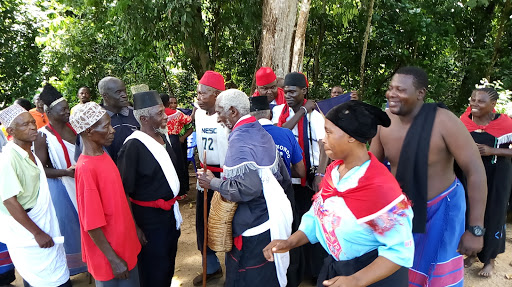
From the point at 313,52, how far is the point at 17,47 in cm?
998

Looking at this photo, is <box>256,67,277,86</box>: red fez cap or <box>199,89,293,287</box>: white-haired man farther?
<box>256,67,277,86</box>: red fez cap

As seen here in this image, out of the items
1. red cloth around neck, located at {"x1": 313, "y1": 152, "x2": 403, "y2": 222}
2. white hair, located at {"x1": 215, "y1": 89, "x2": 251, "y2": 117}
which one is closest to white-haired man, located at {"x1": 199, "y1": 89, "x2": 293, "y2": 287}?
white hair, located at {"x1": 215, "y1": 89, "x2": 251, "y2": 117}

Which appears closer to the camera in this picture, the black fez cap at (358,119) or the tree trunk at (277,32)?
the black fez cap at (358,119)

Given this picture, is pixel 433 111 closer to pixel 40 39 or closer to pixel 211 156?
pixel 211 156

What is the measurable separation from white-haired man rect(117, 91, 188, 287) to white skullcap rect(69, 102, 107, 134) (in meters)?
0.37

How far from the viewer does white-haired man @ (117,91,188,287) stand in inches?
107

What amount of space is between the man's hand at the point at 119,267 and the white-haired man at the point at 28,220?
0.73 meters

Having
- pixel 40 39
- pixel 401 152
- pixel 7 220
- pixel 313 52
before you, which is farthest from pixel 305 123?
pixel 313 52

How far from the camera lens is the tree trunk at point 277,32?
612 centimetres

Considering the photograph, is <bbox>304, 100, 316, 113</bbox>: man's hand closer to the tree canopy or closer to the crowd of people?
the crowd of people

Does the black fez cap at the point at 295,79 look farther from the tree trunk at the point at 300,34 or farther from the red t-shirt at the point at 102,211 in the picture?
the tree trunk at the point at 300,34

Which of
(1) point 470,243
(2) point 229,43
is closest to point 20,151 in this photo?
(1) point 470,243

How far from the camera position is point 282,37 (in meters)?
6.24

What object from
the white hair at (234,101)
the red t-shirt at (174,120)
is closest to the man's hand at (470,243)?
the white hair at (234,101)
